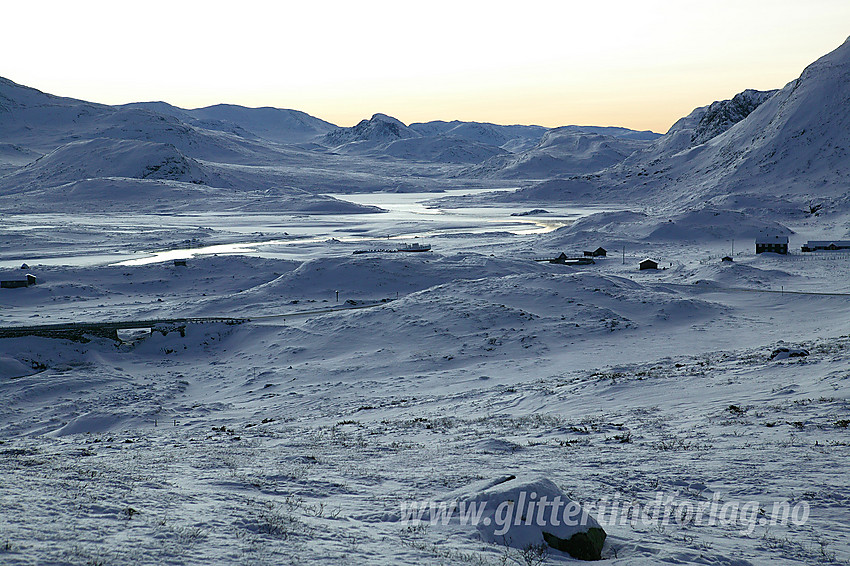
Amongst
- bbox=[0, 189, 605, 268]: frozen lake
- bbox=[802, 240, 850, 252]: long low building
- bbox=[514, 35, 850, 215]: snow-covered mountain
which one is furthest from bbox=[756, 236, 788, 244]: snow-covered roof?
bbox=[514, 35, 850, 215]: snow-covered mountain

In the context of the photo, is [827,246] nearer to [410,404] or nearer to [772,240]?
[772,240]

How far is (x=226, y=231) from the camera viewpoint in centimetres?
9856

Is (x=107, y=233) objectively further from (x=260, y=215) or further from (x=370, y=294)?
(x=370, y=294)

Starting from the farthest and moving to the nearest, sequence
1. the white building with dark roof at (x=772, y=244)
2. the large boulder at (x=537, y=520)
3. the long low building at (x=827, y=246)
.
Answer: the long low building at (x=827, y=246) → the white building with dark roof at (x=772, y=244) → the large boulder at (x=537, y=520)

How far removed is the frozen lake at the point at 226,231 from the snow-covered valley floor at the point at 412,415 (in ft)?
69.5

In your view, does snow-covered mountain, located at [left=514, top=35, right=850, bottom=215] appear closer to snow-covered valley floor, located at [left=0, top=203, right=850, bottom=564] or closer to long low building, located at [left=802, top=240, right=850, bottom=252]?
long low building, located at [left=802, top=240, right=850, bottom=252]

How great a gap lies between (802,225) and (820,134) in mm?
51036

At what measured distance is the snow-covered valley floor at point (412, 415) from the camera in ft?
32.5

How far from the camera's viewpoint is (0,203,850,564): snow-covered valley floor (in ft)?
32.5

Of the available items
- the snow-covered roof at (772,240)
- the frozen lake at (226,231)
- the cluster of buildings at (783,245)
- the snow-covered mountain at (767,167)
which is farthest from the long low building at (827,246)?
the frozen lake at (226,231)

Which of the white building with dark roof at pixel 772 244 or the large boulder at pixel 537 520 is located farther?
the white building with dark roof at pixel 772 244

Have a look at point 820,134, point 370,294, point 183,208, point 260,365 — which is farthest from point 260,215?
point 820,134

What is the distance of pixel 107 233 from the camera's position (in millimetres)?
90750

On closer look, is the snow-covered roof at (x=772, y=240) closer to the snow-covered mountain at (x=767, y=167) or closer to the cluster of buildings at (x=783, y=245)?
the cluster of buildings at (x=783, y=245)
